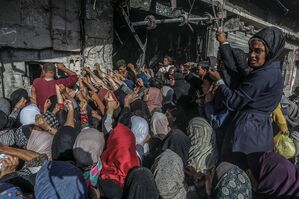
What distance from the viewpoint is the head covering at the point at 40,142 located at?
2914 mm

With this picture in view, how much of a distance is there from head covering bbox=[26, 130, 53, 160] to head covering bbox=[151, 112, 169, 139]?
4.38 feet

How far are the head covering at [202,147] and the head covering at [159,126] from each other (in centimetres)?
60

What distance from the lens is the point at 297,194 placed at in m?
1.98

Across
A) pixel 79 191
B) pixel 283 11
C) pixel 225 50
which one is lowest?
pixel 79 191

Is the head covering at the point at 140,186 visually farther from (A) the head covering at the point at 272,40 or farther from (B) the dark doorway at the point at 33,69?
(B) the dark doorway at the point at 33,69

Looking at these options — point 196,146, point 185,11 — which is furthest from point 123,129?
point 185,11

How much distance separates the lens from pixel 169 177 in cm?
236

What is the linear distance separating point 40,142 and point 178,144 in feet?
5.08

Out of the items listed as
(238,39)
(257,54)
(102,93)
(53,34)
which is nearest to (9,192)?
(257,54)

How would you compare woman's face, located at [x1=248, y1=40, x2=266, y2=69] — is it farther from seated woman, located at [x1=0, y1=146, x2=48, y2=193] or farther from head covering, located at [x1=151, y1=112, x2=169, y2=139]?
seated woman, located at [x1=0, y1=146, x2=48, y2=193]

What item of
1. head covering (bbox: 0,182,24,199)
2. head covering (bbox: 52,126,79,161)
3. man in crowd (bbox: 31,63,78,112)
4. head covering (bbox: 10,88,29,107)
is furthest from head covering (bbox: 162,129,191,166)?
head covering (bbox: 10,88,29,107)

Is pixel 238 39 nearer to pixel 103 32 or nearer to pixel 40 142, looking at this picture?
pixel 103 32

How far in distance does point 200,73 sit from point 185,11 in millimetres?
3468

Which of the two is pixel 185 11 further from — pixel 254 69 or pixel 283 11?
pixel 283 11
